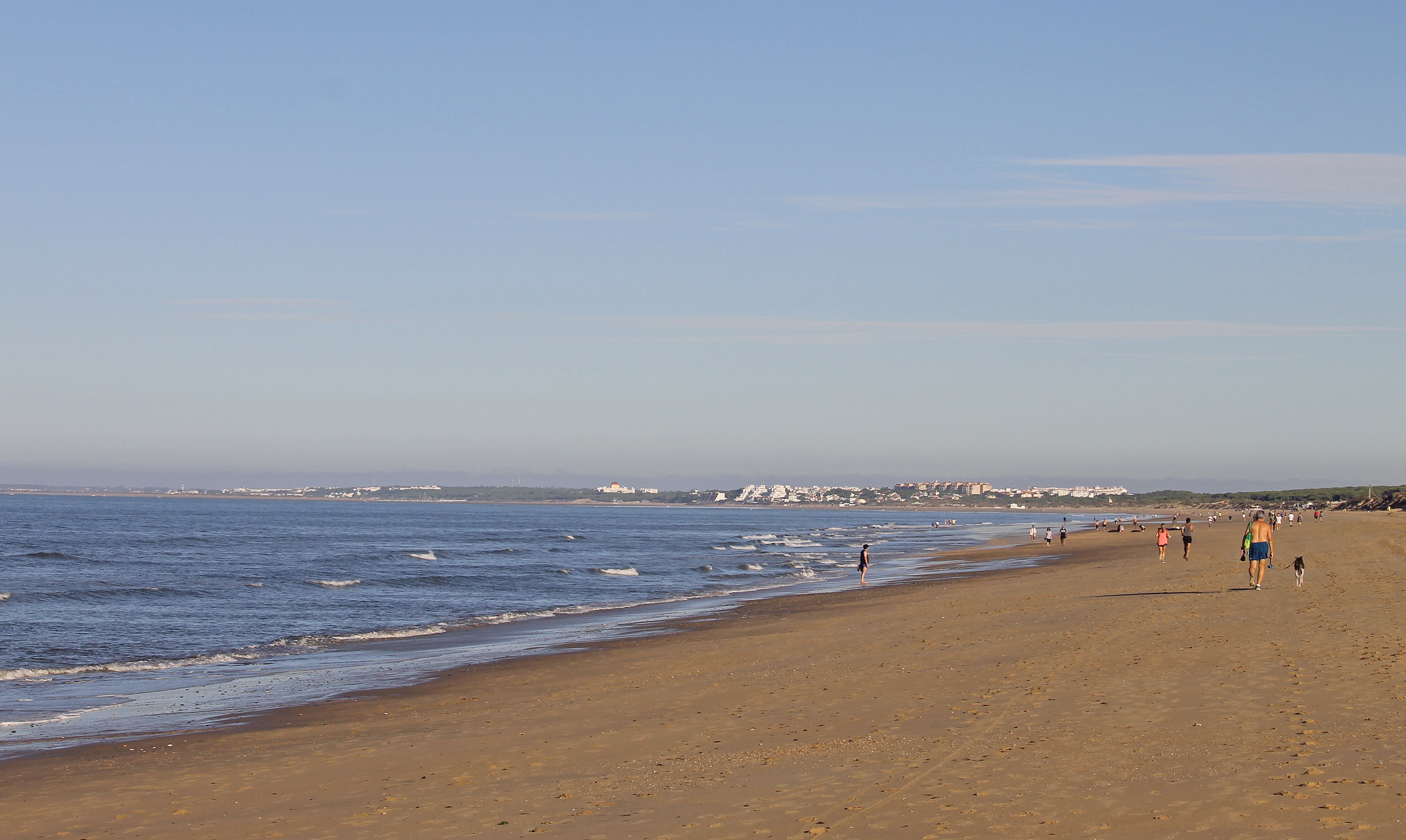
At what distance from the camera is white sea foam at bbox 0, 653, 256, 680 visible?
67.0 ft

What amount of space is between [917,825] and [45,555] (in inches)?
2400

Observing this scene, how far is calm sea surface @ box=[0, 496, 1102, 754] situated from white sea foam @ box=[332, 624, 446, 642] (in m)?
0.10

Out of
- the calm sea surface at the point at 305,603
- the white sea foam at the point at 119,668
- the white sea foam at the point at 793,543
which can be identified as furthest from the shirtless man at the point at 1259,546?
the white sea foam at the point at 793,543

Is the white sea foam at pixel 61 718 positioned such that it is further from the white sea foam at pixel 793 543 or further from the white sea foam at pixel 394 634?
the white sea foam at pixel 793 543

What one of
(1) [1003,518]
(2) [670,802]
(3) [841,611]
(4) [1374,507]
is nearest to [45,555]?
(3) [841,611]

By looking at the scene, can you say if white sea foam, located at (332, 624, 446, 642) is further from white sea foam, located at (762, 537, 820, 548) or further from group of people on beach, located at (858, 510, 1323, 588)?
white sea foam, located at (762, 537, 820, 548)

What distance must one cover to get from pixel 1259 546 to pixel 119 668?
24782mm

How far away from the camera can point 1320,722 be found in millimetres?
10938

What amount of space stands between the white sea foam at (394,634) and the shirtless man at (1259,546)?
1992cm

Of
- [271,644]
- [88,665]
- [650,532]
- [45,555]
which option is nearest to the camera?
[88,665]

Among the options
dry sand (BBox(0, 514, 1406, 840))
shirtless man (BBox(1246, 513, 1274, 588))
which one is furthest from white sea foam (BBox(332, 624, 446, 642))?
shirtless man (BBox(1246, 513, 1274, 588))

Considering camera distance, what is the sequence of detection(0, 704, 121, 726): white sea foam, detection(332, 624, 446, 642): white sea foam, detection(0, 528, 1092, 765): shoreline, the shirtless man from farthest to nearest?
detection(332, 624, 446, 642): white sea foam → the shirtless man → detection(0, 704, 121, 726): white sea foam → detection(0, 528, 1092, 765): shoreline

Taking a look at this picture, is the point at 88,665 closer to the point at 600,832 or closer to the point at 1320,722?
the point at 600,832

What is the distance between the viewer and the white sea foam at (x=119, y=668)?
2042 centimetres
